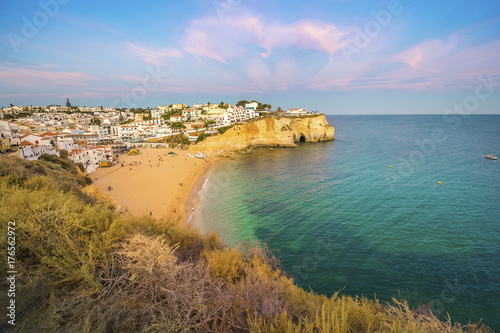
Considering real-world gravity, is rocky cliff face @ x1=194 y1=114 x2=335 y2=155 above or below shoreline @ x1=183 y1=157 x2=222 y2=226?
above

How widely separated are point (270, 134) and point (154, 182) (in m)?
38.4

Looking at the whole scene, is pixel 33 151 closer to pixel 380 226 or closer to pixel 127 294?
pixel 127 294

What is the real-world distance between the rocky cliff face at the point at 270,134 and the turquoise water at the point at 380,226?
67.6 feet

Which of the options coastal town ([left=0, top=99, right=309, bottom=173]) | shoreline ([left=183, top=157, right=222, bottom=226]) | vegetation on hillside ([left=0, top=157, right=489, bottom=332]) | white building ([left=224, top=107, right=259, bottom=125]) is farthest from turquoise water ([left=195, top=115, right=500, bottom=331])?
white building ([left=224, top=107, right=259, bottom=125])

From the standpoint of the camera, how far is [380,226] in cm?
1762

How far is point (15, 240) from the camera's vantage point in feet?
16.5

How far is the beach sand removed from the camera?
22.2 meters

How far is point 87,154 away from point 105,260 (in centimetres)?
3862

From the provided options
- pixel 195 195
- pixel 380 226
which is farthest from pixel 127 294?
pixel 195 195

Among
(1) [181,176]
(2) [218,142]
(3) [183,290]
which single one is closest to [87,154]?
(1) [181,176]

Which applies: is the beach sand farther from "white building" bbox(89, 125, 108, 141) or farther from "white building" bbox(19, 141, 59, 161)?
"white building" bbox(89, 125, 108, 141)

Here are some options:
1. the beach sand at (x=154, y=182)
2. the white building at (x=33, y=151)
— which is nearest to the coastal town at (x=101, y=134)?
the white building at (x=33, y=151)

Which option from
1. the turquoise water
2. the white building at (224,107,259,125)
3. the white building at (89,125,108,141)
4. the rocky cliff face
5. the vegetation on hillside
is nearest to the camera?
the vegetation on hillside

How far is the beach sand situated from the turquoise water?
127 inches
